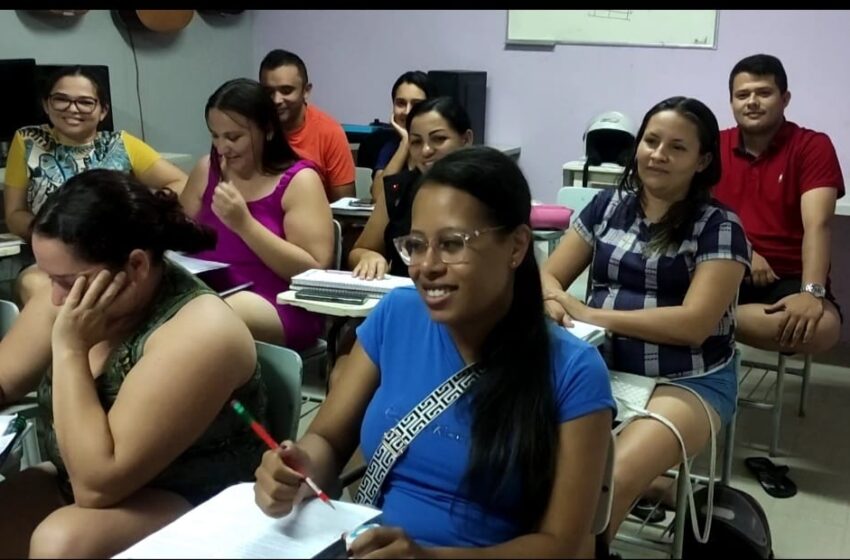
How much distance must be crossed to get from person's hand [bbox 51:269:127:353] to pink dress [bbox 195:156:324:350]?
0.87 metres

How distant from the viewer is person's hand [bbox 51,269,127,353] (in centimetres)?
112

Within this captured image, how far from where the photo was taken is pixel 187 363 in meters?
1.12

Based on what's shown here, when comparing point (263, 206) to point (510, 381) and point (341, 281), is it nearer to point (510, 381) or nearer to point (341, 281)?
point (341, 281)

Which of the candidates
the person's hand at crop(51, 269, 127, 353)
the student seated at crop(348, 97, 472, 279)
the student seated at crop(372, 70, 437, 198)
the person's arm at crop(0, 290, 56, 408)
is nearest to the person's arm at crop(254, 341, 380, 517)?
the person's hand at crop(51, 269, 127, 353)

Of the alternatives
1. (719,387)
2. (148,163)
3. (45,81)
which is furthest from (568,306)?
(45,81)

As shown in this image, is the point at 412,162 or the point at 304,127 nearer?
the point at 412,162

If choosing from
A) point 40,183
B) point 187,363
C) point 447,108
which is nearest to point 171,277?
point 187,363

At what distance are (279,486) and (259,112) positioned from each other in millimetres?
1315

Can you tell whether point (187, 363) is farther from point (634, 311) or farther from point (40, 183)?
point (40, 183)

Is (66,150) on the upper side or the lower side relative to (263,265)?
upper

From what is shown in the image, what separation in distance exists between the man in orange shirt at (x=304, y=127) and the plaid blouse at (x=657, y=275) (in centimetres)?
132

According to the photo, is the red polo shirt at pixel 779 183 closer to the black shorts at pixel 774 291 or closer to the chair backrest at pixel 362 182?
the black shorts at pixel 774 291

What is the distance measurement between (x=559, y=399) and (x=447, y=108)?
4.55 feet

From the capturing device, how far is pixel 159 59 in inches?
143
